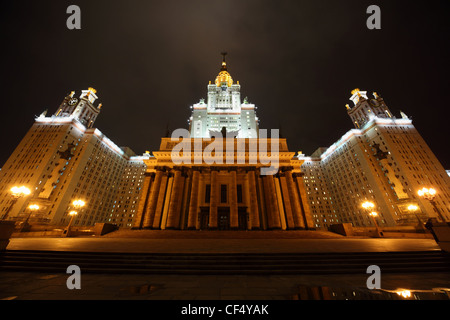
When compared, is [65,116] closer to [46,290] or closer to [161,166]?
[161,166]

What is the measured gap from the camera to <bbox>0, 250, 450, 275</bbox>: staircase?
7609mm

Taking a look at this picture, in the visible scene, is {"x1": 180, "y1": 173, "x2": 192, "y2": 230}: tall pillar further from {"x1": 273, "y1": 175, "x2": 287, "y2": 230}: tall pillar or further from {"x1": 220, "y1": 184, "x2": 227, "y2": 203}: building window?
{"x1": 273, "y1": 175, "x2": 287, "y2": 230}: tall pillar

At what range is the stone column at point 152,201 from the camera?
24.6 m

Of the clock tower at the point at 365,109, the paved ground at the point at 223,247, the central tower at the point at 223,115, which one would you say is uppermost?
the clock tower at the point at 365,109

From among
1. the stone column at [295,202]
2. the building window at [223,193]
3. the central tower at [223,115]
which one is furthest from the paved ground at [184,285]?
the central tower at [223,115]

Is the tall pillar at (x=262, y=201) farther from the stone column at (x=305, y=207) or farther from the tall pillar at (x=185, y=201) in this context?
the tall pillar at (x=185, y=201)

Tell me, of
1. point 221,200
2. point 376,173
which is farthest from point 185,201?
point 376,173

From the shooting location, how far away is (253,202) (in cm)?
2572

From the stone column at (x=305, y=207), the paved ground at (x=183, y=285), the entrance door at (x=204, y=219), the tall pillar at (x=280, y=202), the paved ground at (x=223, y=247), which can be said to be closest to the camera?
the paved ground at (x=183, y=285)

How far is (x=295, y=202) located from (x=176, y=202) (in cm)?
1819

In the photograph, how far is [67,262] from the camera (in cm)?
821

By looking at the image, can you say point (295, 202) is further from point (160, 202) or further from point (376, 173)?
point (376, 173)
